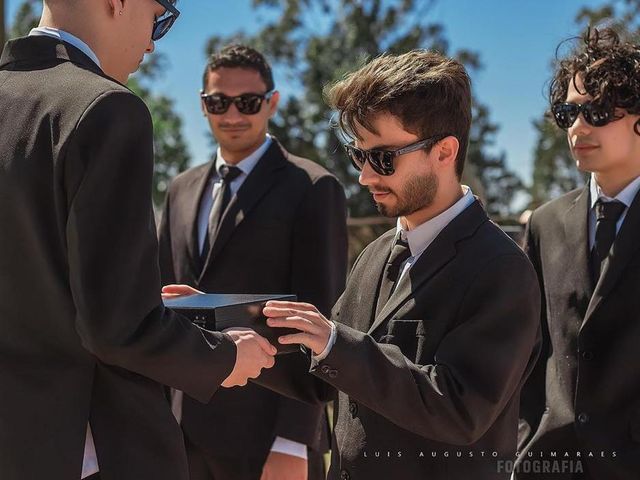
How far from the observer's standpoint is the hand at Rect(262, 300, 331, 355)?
9.02ft

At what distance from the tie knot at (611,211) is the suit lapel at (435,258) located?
0.95 meters

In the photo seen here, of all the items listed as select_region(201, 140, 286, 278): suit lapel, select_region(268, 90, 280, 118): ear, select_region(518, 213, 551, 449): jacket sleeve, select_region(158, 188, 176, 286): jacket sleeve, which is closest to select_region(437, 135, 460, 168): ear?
select_region(518, 213, 551, 449): jacket sleeve

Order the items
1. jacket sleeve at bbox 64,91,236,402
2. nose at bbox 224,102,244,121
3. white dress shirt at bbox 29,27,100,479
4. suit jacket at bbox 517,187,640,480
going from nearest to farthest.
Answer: jacket sleeve at bbox 64,91,236,402, white dress shirt at bbox 29,27,100,479, suit jacket at bbox 517,187,640,480, nose at bbox 224,102,244,121

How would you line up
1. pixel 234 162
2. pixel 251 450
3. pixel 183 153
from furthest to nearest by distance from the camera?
1. pixel 183 153
2. pixel 234 162
3. pixel 251 450

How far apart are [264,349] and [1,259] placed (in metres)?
0.81

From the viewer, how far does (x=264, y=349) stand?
2844mm

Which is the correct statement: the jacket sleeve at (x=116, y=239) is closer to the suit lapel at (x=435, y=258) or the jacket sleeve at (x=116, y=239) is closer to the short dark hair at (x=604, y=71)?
the suit lapel at (x=435, y=258)

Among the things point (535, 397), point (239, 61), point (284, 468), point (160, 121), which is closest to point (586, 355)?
point (535, 397)

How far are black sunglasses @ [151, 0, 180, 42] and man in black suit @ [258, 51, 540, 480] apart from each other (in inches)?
24.0

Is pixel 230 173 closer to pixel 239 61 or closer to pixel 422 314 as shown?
pixel 239 61

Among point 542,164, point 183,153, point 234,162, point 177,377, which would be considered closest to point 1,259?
point 177,377

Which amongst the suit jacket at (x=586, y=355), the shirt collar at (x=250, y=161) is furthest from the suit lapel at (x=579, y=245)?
the shirt collar at (x=250, y=161)

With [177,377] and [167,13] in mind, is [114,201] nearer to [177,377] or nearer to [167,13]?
[177,377]

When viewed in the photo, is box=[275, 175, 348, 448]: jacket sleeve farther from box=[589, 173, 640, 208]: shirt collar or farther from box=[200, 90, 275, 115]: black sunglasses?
box=[589, 173, 640, 208]: shirt collar
